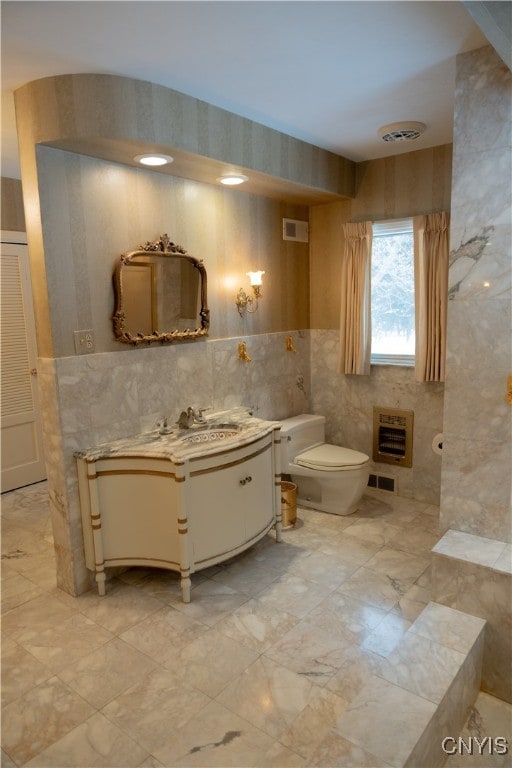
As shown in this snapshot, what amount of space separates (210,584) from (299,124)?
2699mm

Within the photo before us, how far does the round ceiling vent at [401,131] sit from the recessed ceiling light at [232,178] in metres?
0.90

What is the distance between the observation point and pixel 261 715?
6.11 ft

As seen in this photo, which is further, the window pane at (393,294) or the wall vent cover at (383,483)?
the wall vent cover at (383,483)

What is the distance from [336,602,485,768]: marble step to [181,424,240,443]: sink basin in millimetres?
1424

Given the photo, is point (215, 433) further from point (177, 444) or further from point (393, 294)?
point (393, 294)

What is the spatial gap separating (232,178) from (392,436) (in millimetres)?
2225

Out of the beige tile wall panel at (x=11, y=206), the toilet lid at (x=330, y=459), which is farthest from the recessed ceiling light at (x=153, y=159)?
the toilet lid at (x=330, y=459)

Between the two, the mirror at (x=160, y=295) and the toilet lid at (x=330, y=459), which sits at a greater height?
the mirror at (x=160, y=295)

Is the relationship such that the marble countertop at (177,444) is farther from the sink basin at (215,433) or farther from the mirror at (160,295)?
the mirror at (160,295)

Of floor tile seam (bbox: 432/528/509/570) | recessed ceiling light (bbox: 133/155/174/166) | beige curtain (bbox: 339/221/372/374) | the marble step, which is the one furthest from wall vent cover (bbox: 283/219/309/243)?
the marble step

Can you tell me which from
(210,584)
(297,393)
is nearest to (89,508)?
(210,584)

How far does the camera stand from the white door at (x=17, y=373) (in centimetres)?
409

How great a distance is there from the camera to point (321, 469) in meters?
3.48

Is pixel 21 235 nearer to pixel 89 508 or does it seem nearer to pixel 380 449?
pixel 89 508
